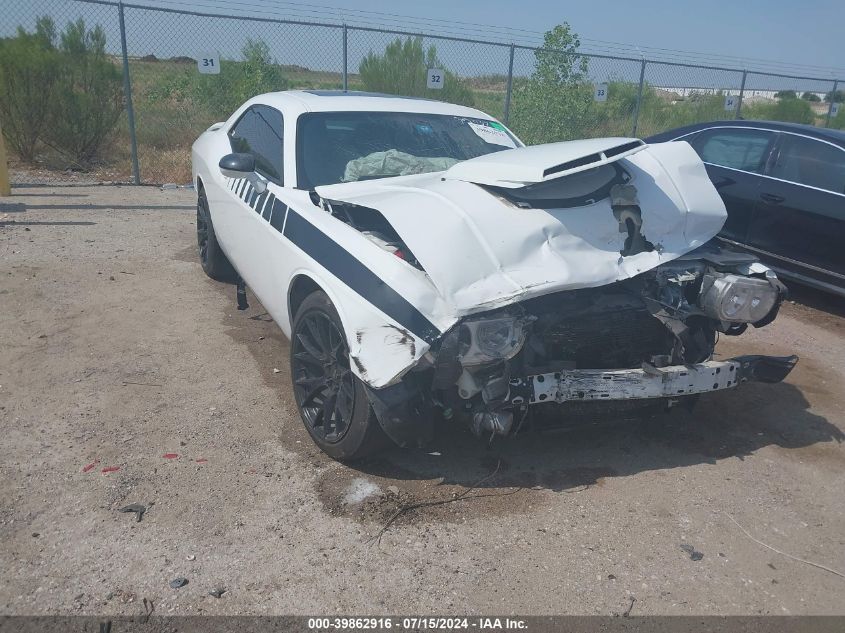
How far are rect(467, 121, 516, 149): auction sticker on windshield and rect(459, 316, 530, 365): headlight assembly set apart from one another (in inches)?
87.0

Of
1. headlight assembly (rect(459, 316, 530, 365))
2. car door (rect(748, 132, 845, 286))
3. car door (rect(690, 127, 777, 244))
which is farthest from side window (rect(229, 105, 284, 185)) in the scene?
car door (rect(748, 132, 845, 286))

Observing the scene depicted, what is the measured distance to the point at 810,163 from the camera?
19.6 ft

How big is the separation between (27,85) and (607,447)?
416 inches

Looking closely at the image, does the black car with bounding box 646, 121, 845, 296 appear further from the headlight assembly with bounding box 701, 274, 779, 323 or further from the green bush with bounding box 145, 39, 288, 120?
the green bush with bounding box 145, 39, 288, 120

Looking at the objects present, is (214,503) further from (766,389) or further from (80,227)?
(80,227)

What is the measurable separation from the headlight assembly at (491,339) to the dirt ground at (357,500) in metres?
0.75

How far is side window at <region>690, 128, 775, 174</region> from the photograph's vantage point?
6.37m

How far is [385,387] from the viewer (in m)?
2.89

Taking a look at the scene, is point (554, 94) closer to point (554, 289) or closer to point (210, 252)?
point (210, 252)

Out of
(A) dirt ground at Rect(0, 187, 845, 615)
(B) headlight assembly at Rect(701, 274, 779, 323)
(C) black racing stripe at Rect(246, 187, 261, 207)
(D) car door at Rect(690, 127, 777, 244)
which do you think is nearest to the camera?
(A) dirt ground at Rect(0, 187, 845, 615)

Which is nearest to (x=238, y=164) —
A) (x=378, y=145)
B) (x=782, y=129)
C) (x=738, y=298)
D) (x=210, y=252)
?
(x=378, y=145)

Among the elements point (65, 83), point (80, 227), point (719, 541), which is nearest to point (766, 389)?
point (719, 541)

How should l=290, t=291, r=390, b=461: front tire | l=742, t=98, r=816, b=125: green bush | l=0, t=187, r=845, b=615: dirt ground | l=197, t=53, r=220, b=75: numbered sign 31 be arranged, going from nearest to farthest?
l=0, t=187, r=845, b=615: dirt ground
l=290, t=291, r=390, b=461: front tire
l=197, t=53, r=220, b=75: numbered sign 31
l=742, t=98, r=816, b=125: green bush

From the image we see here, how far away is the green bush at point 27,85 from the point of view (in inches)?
406
